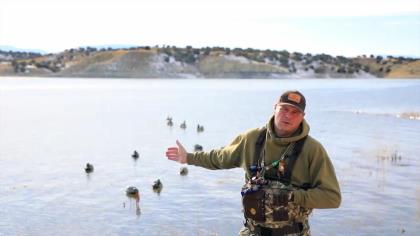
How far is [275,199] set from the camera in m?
6.10

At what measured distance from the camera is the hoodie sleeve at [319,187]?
607 cm

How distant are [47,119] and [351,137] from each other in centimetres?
2746

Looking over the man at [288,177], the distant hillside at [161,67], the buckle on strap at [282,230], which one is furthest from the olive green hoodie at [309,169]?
the distant hillside at [161,67]

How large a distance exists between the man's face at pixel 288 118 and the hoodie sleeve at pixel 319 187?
308 mm

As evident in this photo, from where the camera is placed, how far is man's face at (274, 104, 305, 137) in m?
Result: 6.13

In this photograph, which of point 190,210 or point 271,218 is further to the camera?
point 190,210

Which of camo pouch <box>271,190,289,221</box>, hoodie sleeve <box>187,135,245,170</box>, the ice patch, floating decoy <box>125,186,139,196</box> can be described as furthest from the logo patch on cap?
the ice patch

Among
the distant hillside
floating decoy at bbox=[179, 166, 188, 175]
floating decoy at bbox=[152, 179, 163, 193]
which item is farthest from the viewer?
the distant hillside

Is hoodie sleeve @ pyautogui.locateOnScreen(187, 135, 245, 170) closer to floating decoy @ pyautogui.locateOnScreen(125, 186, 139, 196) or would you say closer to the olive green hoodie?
the olive green hoodie

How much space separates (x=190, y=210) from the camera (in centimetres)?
1794

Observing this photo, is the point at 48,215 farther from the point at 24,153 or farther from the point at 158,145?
the point at 158,145

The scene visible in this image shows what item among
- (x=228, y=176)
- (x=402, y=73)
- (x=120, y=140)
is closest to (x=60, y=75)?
(x=402, y=73)

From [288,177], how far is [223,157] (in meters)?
0.97

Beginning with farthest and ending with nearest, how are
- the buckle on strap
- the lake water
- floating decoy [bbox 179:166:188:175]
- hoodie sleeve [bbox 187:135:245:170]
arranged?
floating decoy [bbox 179:166:188:175]
the lake water
hoodie sleeve [bbox 187:135:245:170]
the buckle on strap
